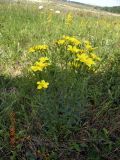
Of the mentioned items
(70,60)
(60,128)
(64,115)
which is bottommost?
(60,128)

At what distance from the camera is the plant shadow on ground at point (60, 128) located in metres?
3.17

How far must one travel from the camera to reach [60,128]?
322 cm

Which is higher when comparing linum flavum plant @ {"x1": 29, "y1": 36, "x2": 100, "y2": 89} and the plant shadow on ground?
linum flavum plant @ {"x1": 29, "y1": 36, "x2": 100, "y2": 89}

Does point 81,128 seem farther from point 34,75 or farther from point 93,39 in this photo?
point 93,39

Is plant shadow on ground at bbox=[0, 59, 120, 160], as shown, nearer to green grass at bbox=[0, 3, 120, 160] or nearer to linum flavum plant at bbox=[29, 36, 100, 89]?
green grass at bbox=[0, 3, 120, 160]

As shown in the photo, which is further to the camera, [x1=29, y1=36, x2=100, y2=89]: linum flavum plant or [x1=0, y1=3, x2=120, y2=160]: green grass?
[x1=29, y1=36, x2=100, y2=89]: linum flavum plant

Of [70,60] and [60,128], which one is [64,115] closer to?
[60,128]

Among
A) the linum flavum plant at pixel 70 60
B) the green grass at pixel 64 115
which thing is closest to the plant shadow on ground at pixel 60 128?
the green grass at pixel 64 115

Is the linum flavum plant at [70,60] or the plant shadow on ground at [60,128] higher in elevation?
the linum flavum plant at [70,60]

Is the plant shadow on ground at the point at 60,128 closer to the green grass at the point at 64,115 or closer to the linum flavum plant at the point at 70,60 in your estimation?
the green grass at the point at 64,115

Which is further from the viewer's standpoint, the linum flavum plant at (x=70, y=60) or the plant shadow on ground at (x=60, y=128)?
the linum flavum plant at (x=70, y=60)

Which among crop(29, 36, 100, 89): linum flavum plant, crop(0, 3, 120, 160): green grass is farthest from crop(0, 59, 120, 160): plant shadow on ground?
crop(29, 36, 100, 89): linum flavum plant

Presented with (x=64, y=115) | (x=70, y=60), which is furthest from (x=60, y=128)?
(x=70, y=60)

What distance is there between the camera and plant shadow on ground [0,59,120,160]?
125 inches
